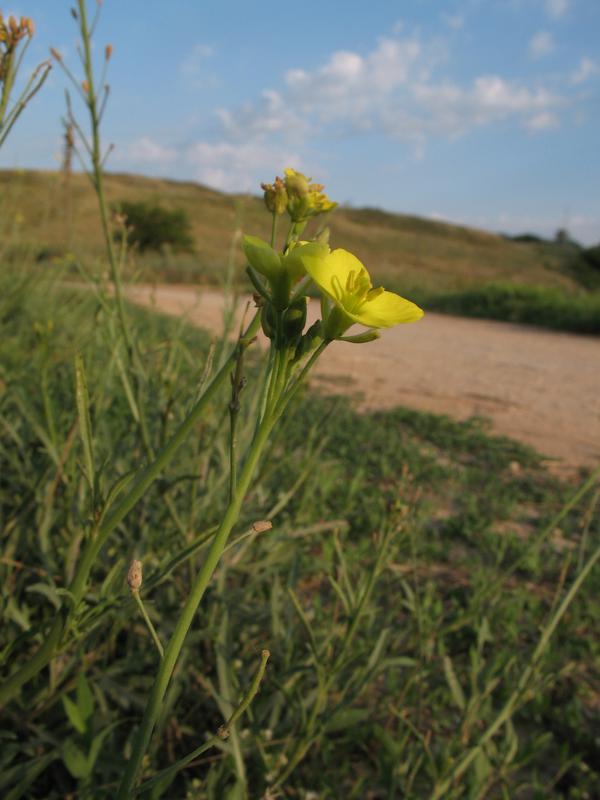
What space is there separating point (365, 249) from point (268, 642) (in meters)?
36.8

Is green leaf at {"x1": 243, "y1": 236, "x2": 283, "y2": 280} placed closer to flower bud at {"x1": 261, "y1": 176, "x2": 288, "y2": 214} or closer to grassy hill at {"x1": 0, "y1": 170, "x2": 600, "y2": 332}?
flower bud at {"x1": 261, "y1": 176, "x2": 288, "y2": 214}

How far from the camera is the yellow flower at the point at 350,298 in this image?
454 millimetres

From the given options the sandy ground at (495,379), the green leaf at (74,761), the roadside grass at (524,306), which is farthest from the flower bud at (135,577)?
the roadside grass at (524,306)

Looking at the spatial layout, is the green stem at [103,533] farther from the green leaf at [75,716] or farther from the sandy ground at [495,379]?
the sandy ground at [495,379]

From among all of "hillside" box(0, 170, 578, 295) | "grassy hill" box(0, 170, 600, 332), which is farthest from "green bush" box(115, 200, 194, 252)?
"hillside" box(0, 170, 578, 295)

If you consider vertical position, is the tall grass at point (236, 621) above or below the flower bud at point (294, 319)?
below

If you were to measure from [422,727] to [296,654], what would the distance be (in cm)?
37

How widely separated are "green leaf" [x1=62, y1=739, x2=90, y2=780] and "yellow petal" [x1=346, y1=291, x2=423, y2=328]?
2.53 feet

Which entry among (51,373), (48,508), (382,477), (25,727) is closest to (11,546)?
(48,508)

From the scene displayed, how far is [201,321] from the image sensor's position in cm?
887

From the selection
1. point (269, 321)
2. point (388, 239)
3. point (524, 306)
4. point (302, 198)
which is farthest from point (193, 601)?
point (388, 239)

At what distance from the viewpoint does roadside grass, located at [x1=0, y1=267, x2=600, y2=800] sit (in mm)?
1035

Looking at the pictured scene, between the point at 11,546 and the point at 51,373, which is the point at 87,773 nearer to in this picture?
the point at 11,546

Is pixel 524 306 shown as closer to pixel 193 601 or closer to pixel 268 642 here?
pixel 268 642
